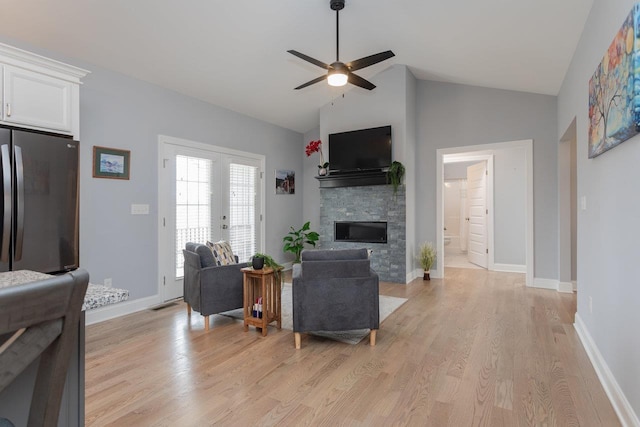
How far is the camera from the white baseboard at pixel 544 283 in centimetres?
495

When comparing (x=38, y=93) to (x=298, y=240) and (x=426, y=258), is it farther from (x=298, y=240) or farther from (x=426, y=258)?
(x=426, y=258)

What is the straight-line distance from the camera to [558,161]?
4.83 m

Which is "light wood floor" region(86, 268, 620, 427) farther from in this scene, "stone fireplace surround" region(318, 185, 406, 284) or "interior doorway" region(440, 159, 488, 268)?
"interior doorway" region(440, 159, 488, 268)

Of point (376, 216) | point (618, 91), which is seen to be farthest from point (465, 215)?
point (618, 91)

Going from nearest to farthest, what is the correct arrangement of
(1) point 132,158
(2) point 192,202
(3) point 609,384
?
(3) point 609,384
(1) point 132,158
(2) point 192,202

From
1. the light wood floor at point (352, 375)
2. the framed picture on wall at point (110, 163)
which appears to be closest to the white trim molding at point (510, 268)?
the light wood floor at point (352, 375)

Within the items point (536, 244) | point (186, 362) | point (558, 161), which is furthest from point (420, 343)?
point (558, 161)

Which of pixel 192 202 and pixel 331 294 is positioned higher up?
pixel 192 202

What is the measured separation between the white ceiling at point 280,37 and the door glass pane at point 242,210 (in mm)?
1140

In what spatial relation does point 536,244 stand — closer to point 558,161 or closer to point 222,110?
point 558,161

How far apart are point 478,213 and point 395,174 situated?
2851 mm

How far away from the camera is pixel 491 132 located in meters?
5.36

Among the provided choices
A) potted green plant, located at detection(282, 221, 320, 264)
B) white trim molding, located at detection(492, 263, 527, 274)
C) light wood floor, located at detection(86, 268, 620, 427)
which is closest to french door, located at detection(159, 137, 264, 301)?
potted green plant, located at detection(282, 221, 320, 264)

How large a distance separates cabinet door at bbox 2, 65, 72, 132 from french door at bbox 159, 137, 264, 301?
1.52m
